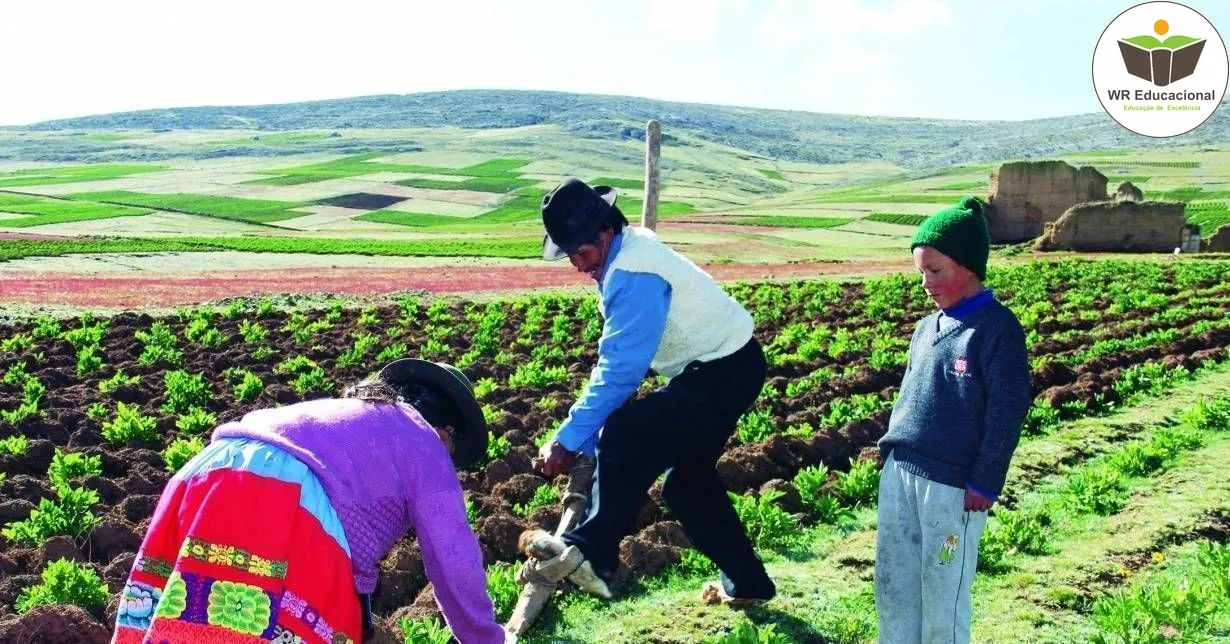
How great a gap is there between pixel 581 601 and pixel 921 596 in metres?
1.72

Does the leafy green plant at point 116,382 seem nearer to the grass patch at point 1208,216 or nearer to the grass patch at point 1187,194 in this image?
the grass patch at point 1208,216

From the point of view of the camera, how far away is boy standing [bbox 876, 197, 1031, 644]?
11.8 feet

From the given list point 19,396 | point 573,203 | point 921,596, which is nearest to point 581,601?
point 921,596

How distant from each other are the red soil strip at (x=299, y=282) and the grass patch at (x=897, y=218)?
3763 centimetres

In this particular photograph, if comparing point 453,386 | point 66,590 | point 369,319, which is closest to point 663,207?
point 369,319

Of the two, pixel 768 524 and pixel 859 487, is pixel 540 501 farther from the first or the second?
pixel 859 487

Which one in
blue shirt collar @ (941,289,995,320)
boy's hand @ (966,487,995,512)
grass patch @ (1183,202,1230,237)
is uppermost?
blue shirt collar @ (941,289,995,320)

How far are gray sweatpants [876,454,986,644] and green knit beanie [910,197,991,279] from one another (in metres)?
0.81

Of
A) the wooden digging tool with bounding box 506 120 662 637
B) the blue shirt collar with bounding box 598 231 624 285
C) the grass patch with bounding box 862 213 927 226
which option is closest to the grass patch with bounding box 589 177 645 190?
the grass patch with bounding box 862 213 927 226

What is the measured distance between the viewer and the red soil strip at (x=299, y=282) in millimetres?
19094

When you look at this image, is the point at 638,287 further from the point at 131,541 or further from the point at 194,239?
the point at 194,239

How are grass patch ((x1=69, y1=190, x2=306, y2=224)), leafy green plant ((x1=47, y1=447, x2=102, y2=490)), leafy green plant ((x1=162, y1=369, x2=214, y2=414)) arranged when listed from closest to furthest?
leafy green plant ((x1=47, y1=447, x2=102, y2=490)) < leafy green plant ((x1=162, y1=369, x2=214, y2=414)) < grass patch ((x1=69, y1=190, x2=306, y2=224))

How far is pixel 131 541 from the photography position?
557 cm

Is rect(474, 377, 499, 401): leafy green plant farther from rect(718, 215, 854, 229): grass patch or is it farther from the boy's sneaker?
rect(718, 215, 854, 229): grass patch
